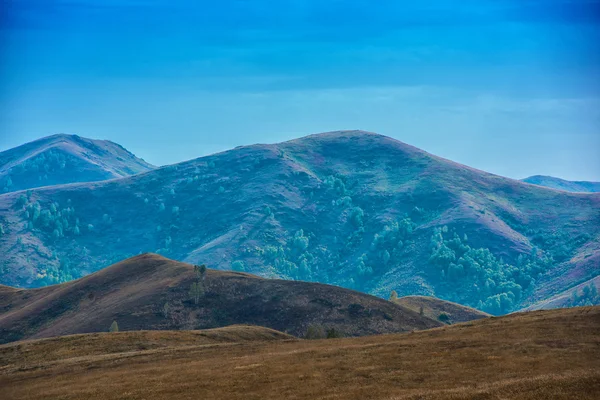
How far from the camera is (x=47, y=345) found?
90.5 meters

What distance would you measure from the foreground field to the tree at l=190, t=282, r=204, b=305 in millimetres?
77886

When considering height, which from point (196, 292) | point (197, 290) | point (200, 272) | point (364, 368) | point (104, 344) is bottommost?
point (196, 292)

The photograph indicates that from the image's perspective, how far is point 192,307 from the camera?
159 metres

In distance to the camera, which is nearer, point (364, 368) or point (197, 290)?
point (364, 368)

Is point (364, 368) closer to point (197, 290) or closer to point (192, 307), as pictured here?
point (192, 307)

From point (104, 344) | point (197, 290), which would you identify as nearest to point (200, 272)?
point (197, 290)

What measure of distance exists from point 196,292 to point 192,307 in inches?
169

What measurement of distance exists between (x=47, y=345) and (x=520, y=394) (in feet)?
224

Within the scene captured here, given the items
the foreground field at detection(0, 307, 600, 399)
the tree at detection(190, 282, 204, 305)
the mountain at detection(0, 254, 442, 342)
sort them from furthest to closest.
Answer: the tree at detection(190, 282, 204, 305)
the mountain at detection(0, 254, 442, 342)
the foreground field at detection(0, 307, 600, 399)

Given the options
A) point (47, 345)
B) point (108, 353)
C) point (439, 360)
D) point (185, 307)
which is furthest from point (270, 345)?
point (185, 307)

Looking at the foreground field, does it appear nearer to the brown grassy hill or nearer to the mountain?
the brown grassy hill

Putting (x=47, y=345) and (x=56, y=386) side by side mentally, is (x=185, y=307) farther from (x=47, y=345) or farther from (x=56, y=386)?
(x=56, y=386)

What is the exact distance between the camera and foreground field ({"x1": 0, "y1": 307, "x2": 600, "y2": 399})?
4828 cm

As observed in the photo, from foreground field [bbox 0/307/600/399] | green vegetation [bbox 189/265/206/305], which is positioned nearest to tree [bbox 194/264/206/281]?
green vegetation [bbox 189/265/206/305]
